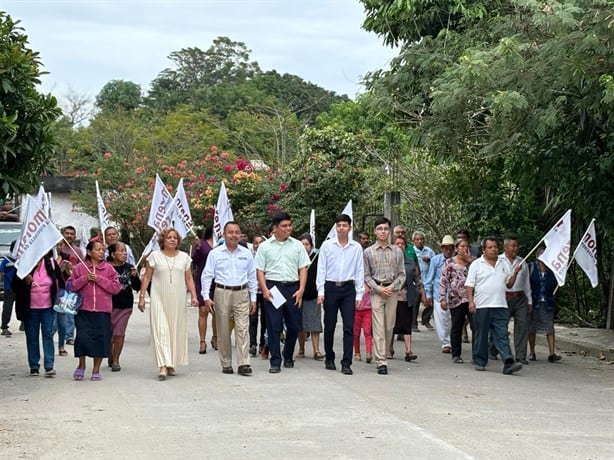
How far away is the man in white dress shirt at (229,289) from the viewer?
43.1 ft

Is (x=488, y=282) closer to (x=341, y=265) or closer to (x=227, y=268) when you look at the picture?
(x=341, y=265)

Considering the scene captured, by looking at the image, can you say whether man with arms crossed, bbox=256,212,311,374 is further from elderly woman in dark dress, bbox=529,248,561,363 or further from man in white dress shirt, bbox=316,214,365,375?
elderly woman in dark dress, bbox=529,248,561,363

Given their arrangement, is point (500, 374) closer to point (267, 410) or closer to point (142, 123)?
point (267, 410)

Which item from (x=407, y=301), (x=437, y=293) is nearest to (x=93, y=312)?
(x=407, y=301)

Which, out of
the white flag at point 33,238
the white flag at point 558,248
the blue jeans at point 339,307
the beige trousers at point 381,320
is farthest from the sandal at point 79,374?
the white flag at point 558,248

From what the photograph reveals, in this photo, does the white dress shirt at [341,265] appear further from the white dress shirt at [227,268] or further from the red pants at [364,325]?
the red pants at [364,325]

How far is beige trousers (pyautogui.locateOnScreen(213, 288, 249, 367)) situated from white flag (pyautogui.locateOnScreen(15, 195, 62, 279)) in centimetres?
215

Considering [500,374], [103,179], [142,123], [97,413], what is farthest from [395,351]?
[142,123]

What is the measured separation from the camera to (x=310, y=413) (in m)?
10.1

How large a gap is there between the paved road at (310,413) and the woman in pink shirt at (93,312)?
340mm

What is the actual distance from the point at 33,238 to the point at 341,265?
3.85 meters

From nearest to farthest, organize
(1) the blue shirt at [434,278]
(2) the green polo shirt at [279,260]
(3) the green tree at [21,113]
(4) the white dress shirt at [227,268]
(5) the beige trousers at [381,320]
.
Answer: (3) the green tree at [21,113] < (4) the white dress shirt at [227,268] < (5) the beige trousers at [381,320] < (2) the green polo shirt at [279,260] < (1) the blue shirt at [434,278]

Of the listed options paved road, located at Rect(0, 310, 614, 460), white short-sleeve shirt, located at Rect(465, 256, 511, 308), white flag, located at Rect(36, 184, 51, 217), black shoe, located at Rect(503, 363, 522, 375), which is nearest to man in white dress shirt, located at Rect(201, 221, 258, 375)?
paved road, located at Rect(0, 310, 614, 460)

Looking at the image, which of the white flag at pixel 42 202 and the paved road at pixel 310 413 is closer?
the paved road at pixel 310 413
